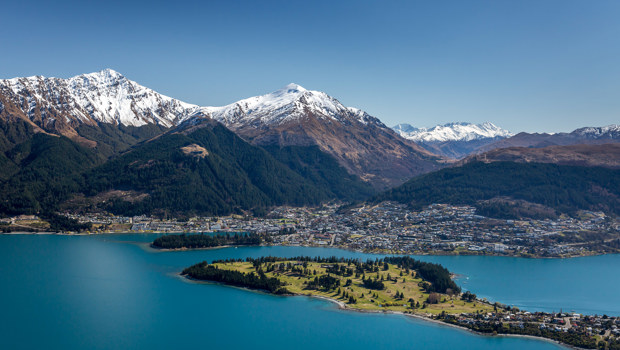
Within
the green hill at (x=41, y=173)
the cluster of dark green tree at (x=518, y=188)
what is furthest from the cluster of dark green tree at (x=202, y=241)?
the cluster of dark green tree at (x=518, y=188)

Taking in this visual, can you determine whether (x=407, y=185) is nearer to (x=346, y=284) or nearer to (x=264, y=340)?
(x=346, y=284)

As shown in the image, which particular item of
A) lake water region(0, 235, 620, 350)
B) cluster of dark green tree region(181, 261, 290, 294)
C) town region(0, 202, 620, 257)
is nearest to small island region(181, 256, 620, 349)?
cluster of dark green tree region(181, 261, 290, 294)

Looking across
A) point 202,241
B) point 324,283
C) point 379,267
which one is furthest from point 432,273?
point 202,241

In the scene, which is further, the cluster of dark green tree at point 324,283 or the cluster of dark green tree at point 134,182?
the cluster of dark green tree at point 134,182

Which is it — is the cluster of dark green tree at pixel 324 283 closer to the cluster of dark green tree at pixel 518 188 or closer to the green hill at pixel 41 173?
the cluster of dark green tree at pixel 518 188

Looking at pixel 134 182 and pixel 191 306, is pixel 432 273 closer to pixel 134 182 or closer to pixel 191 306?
pixel 191 306

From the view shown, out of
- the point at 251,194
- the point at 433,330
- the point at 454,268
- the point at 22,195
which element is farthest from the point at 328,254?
the point at 22,195
